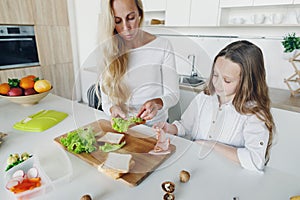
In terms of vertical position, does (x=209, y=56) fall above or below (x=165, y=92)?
above

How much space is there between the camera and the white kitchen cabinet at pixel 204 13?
152 centimetres

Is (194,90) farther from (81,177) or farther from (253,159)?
(81,177)

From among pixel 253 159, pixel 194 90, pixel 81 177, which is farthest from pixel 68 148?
pixel 253 159

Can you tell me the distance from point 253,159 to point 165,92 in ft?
1.12

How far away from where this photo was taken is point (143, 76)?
28.6 inches

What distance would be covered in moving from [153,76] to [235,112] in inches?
11.6

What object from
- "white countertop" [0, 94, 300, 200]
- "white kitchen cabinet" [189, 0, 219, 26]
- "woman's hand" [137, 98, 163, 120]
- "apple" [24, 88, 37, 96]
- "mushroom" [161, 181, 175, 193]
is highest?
"white kitchen cabinet" [189, 0, 219, 26]

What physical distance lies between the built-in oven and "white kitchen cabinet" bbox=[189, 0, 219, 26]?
6.33 feet

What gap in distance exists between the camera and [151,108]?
662mm

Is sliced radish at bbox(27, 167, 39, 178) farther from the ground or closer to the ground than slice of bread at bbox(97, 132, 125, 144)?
farther from the ground

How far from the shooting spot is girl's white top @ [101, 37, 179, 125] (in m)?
0.67

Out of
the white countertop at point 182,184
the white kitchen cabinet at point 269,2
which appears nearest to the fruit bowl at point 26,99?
the white countertop at point 182,184

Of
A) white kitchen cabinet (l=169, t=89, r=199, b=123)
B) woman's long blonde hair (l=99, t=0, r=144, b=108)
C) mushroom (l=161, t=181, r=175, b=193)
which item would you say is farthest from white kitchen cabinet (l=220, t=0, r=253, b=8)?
mushroom (l=161, t=181, r=175, b=193)

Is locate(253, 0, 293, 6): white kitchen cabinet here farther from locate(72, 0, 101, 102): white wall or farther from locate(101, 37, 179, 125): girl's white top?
locate(72, 0, 101, 102): white wall
